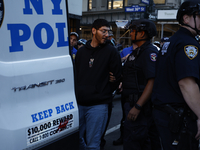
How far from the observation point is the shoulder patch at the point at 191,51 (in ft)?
6.25

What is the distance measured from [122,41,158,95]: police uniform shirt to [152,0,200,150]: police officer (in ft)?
1.48

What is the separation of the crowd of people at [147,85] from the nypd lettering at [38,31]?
0.67 meters

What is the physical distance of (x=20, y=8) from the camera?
1.47 metres

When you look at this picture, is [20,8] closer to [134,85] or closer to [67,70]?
[67,70]

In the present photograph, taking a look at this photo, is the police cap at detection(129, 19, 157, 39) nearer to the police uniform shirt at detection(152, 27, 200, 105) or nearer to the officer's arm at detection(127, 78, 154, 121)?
the officer's arm at detection(127, 78, 154, 121)

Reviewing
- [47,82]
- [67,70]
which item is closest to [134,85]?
[67,70]

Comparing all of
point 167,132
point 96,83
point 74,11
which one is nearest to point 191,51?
point 167,132

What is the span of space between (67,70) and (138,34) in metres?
1.47

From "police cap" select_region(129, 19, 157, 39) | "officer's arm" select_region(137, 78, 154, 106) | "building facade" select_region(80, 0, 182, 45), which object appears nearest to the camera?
"officer's arm" select_region(137, 78, 154, 106)

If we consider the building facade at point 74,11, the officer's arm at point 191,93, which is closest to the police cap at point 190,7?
the officer's arm at point 191,93

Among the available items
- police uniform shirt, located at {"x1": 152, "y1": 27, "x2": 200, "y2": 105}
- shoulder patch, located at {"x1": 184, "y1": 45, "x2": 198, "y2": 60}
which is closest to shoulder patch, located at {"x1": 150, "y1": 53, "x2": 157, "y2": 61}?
police uniform shirt, located at {"x1": 152, "y1": 27, "x2": 200, "y2": 105}

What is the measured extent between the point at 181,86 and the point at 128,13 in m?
19.8

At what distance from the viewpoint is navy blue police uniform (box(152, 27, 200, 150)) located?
1.91 metres

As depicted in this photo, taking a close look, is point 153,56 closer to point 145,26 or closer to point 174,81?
point 145,26
